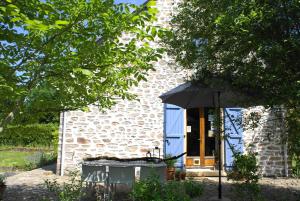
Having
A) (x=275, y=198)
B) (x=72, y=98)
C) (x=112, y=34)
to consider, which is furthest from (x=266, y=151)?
(x=112, y=34)

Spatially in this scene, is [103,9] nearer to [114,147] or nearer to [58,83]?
[58,83]

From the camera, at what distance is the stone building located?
1005cm

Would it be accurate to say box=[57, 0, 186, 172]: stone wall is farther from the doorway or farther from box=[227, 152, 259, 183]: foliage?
box=[227, 152, 259, 183]: foliage

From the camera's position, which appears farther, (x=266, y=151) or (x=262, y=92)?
(x=266, y=151)

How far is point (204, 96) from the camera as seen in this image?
748 centimetres

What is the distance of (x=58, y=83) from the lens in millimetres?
4160

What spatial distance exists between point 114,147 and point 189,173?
229 centimetres

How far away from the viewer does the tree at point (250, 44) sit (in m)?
4.34

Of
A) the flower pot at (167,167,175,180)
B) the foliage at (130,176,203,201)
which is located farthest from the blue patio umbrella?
the flower pot at (167,167,175,180)

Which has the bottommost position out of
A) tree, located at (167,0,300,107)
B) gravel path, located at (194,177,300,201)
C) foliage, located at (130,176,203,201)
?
gravel path, located at (194,177,300,201)

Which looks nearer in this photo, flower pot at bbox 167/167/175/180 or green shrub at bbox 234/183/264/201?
green shrub at bbox 234/183/264/201

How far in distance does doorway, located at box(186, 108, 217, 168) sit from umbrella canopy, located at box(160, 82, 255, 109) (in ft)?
10.1

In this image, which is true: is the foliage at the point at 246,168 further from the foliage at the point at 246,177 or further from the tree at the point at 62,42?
the tree at the point at 62,42

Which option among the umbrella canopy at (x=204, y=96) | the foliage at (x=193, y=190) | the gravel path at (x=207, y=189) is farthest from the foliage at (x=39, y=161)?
the foliage at (x=193, y=190)
